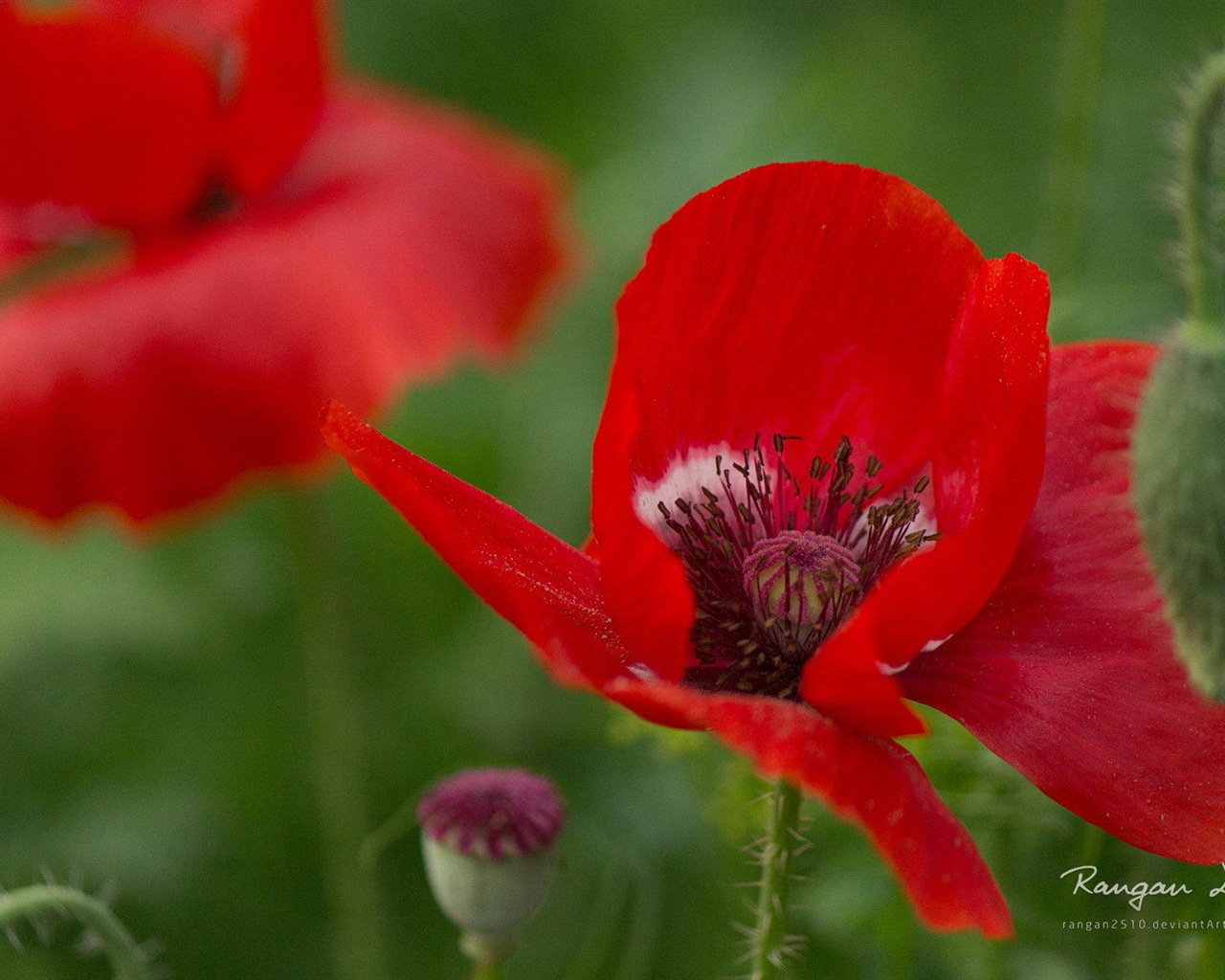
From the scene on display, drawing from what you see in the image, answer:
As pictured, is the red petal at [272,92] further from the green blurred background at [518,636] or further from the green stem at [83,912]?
the green stem at [83,912]

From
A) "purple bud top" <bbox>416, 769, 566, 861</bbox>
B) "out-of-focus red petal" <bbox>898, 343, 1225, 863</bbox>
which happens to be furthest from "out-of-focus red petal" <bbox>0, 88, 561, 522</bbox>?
"out-of-focus red petal" <bbox>898, 343, 1225, 863</bbox>

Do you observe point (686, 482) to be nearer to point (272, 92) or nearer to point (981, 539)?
point (981, 539)

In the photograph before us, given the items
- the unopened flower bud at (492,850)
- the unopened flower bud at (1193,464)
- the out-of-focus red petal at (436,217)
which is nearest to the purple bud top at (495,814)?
the unopened flower bud at (492,850)

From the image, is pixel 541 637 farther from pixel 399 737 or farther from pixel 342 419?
pixel 399 737

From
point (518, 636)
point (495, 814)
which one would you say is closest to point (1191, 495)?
point (495, 814)

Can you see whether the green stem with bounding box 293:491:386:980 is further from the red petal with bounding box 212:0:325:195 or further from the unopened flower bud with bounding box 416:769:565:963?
the unopened flower bud with bounding box 416:769:565:963
